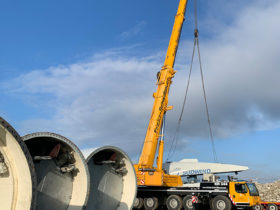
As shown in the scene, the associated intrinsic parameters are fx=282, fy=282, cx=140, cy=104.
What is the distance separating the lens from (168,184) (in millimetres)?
17031

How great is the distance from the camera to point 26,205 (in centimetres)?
439

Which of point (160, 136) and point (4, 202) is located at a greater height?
point (160, 136)

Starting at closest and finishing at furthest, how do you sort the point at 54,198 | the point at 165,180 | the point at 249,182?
the point at 54,198 → the point at 249,182 → the point at 165,180

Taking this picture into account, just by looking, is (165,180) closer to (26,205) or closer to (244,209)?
(244,209)

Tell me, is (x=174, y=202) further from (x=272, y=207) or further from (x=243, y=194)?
(x=272, y=207)

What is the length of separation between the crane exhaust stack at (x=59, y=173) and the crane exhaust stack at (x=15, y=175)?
1574 millimetres

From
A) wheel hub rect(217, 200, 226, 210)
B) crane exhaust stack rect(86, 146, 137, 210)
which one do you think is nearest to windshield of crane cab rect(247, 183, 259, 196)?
wheel hub rect(217, 200, 226, 210)

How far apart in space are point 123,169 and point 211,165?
1697 centimetres

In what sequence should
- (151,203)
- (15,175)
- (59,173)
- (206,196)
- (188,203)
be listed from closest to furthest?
(15,175) → (59,173) → (188,203) → (206,196) → (151,203)

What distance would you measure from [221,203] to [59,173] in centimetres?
1120

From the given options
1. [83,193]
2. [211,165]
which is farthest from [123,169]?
[211,165]

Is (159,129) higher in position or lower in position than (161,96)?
lower

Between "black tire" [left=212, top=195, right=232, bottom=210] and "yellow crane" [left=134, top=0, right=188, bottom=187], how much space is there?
2.92m

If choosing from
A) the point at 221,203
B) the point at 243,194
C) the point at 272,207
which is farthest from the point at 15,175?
the point at 272,207
